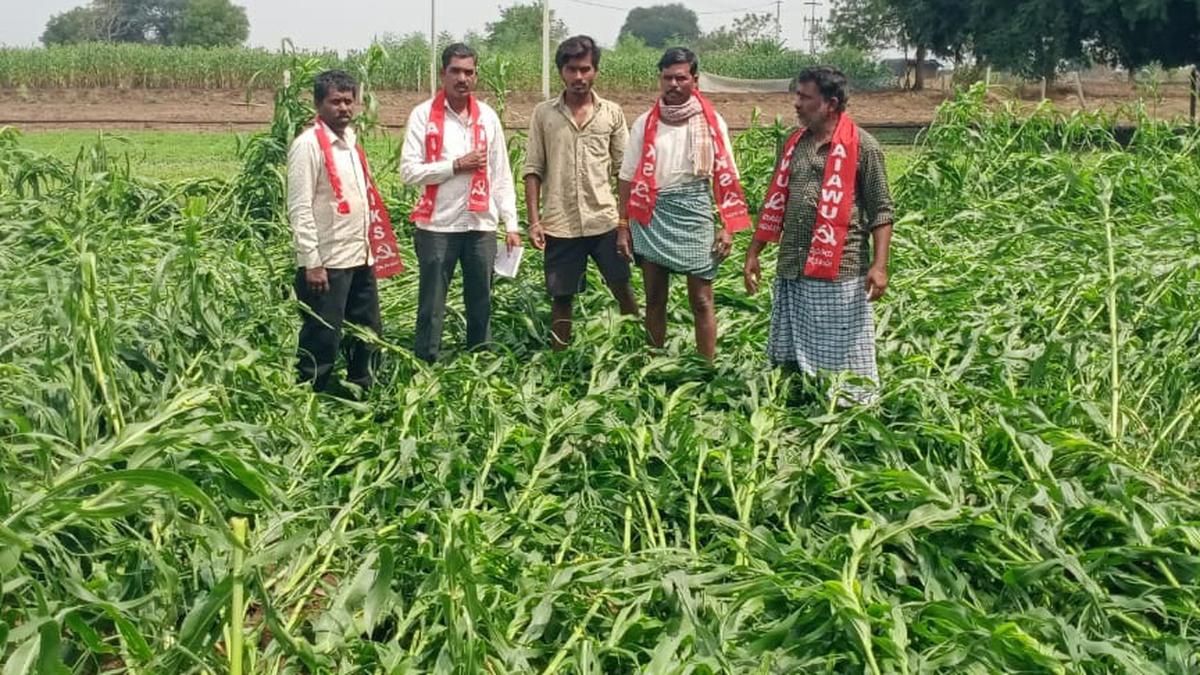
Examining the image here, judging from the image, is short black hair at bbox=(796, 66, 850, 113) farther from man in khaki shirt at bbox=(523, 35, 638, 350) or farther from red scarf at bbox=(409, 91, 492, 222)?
red scarf at bbox=(409, 91, 492, 222)

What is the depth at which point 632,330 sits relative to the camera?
5.35 m

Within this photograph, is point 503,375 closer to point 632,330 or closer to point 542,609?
point 632,330

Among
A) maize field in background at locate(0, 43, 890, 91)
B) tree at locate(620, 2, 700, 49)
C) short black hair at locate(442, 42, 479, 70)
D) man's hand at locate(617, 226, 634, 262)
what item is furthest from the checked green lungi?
tree at locate(620, 2, 700, 49)

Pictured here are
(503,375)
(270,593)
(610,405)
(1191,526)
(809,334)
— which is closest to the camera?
(270,593)

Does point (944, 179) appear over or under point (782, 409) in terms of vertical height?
over

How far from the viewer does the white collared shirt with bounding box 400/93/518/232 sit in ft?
17.1

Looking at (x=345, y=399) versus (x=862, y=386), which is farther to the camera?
(x=345, y=399)

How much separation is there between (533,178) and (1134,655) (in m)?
3.27

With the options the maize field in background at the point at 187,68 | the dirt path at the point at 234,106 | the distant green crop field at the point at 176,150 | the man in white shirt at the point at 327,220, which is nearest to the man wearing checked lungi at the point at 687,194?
the man in white shirt at the point at 327,220

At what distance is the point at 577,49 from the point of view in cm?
516

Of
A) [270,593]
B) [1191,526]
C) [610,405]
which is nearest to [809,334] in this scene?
[610,405]

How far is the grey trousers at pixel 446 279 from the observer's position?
530 cm

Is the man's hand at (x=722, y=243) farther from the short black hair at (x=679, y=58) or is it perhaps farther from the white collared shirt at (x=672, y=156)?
the short black hair at (x=679, y=58)

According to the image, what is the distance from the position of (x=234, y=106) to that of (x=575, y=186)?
78.1ft
